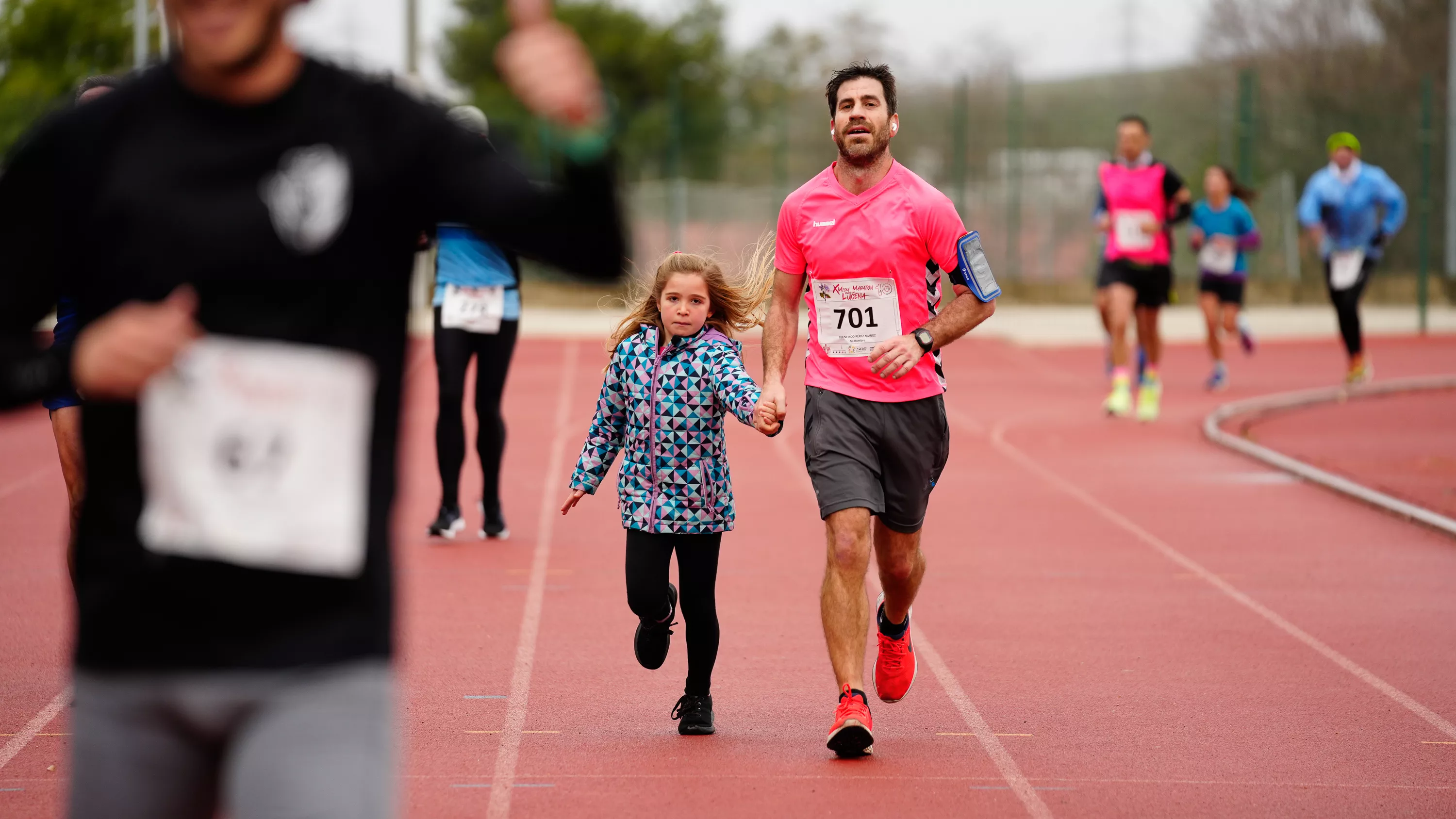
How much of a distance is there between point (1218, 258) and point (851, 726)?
1300 cm

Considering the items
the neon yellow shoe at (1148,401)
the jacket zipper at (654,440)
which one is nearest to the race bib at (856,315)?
the jacket zipper at (654,440)

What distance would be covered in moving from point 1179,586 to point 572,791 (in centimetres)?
436

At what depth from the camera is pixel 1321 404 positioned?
16672mm

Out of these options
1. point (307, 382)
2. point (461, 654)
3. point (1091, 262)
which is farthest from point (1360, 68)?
point (307, 382)

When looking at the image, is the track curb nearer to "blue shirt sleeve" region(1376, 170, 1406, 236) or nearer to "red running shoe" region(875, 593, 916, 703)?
"blue shirt sleeve" region(1376, 170, 1406, 236)

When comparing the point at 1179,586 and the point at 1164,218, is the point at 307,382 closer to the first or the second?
the point at 1179,586

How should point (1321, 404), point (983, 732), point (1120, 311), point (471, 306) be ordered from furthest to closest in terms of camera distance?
point (1321, 404) < point (1120, 311) < point (471, 306) < point (983, 732)

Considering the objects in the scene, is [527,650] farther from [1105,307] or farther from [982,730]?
[1105,307]

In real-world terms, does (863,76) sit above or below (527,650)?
above

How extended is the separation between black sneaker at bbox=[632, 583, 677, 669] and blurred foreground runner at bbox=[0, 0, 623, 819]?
337 cm

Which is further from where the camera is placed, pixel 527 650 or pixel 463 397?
pixel 463 397

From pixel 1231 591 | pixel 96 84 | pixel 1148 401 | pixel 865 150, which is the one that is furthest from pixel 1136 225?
pixel 96 84

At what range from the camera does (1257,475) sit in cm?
1227

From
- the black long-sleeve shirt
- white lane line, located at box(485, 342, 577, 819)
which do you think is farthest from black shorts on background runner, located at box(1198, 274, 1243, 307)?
the black long-sleeve shirt
